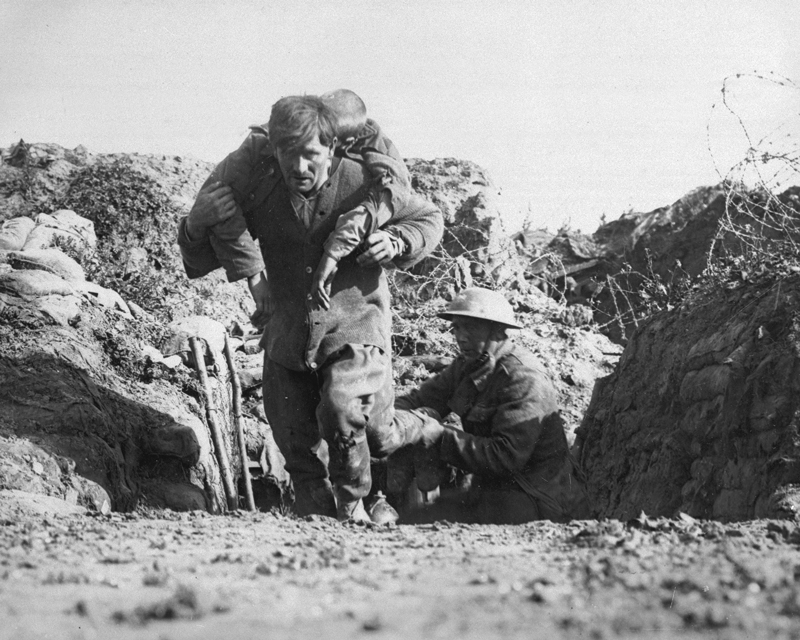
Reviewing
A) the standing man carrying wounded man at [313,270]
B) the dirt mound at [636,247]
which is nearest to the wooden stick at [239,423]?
the standing man carrying wounded man at [313,270]

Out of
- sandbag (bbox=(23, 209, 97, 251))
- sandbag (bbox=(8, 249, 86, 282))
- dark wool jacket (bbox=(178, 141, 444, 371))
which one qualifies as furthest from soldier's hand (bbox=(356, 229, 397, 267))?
sandbag (bbox=(23, 209, 97, 251))

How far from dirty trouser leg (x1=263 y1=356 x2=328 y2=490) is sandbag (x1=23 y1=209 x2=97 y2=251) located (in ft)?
13.5

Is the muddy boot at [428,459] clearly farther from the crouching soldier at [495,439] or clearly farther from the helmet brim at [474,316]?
the helmet brim at [474,316]

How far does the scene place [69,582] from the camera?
367cm

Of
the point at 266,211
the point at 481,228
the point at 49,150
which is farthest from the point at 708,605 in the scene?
the point at 49,150

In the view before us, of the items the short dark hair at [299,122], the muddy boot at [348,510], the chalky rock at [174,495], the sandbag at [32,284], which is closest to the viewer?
the short dark hair at [299,122]

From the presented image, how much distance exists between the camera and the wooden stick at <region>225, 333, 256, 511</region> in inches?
307

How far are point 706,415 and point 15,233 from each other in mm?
6240

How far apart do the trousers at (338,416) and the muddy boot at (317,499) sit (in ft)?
0.09

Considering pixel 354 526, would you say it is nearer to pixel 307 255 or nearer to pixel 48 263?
pixel 307 255

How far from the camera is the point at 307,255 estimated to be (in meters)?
6.07

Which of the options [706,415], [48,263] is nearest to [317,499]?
[706,415]

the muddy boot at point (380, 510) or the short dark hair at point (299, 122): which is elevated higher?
the short dark hair at point (299, 122)

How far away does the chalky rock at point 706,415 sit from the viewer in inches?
262
